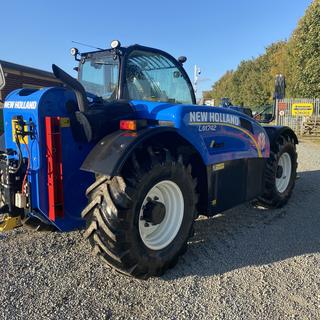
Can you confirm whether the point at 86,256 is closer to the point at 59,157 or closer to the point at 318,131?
the point at 59,157

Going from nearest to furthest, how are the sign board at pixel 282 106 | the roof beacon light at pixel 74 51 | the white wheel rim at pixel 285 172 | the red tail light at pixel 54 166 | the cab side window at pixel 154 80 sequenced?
1. the red tail light at pixel 54 166
2. the cab side window at pixel 154 80
3. the roof beacon light at pixel 74 51
4. the white wheel rim at pixel 285 172
5. the sign board at pixel 282 106

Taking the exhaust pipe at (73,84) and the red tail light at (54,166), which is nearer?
the exhaust pipe at (73,84)

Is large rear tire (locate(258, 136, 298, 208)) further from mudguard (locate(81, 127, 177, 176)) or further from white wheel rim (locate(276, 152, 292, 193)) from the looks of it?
mudguard (locate(81, 127, 177, 176))

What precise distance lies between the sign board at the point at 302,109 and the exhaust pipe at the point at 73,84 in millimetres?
18679

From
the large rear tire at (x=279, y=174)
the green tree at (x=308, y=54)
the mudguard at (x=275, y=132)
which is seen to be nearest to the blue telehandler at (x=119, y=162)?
the large rear tire at (x=279, y=174)

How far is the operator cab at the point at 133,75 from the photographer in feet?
12.4

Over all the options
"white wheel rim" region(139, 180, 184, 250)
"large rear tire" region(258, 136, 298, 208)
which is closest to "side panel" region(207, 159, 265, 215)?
"large rear tire" region(258, 136, 298, 208)

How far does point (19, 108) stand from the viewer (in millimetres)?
3344

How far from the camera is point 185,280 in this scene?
10.6ft

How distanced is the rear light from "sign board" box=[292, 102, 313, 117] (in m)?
18.3

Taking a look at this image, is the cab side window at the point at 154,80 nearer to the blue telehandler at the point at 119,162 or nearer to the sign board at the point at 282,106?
the blue telehandler at the point at 119,162

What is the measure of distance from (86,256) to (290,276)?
2.02m

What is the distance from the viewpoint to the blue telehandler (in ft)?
9.87

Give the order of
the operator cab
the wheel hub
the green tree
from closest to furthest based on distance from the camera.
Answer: the wheel hub, the operator cab, the green tree
